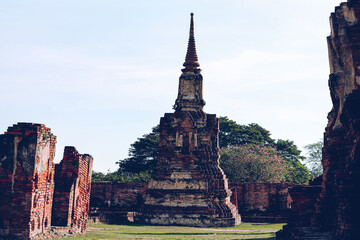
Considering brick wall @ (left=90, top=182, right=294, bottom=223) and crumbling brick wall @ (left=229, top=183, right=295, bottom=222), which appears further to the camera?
crumbling brick wall @ (left=229, top=183, right=295, bottom=222)

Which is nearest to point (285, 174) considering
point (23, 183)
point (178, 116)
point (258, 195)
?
point (258, 195)

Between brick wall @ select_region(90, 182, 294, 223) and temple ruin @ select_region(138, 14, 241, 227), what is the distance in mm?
2452

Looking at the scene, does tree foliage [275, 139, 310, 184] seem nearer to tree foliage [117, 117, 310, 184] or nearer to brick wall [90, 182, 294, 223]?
tree foliage [117, 117, 310, 184]

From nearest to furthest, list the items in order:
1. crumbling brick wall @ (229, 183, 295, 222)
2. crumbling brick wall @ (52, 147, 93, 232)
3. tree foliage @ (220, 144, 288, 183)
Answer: crumbling brick wall @ (52, 147, 93, 232), crumbling brick wall @ (229, 183, 295, 222), tree foliage @ (220, 144, 288, 183)

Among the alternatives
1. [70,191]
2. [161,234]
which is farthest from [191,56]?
[70,191]

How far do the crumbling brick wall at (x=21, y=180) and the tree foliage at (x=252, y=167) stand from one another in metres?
22.9

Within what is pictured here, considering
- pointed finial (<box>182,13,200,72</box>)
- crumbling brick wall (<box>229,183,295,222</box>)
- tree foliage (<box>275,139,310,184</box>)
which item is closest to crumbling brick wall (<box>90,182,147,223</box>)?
crumbling brick wall (<box>229,183,295,222</box>)

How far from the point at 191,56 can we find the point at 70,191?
12.4m

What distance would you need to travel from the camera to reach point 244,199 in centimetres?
2414

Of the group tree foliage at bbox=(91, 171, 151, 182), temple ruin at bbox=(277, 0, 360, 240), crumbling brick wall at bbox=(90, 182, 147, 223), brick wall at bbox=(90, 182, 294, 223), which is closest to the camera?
temple ruin at bbox=(277, 0, 360, 240)

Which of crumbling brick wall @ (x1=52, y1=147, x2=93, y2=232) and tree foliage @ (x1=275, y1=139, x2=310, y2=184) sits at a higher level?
tree foliage @ (x1=275, y1=139, x2=310, y2=184)

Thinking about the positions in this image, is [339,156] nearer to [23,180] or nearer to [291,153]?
[23,180]

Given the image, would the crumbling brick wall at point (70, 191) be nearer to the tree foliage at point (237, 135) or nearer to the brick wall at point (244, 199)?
the brick wall at point (244, 199)

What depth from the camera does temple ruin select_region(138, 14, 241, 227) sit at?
19.6 meters
